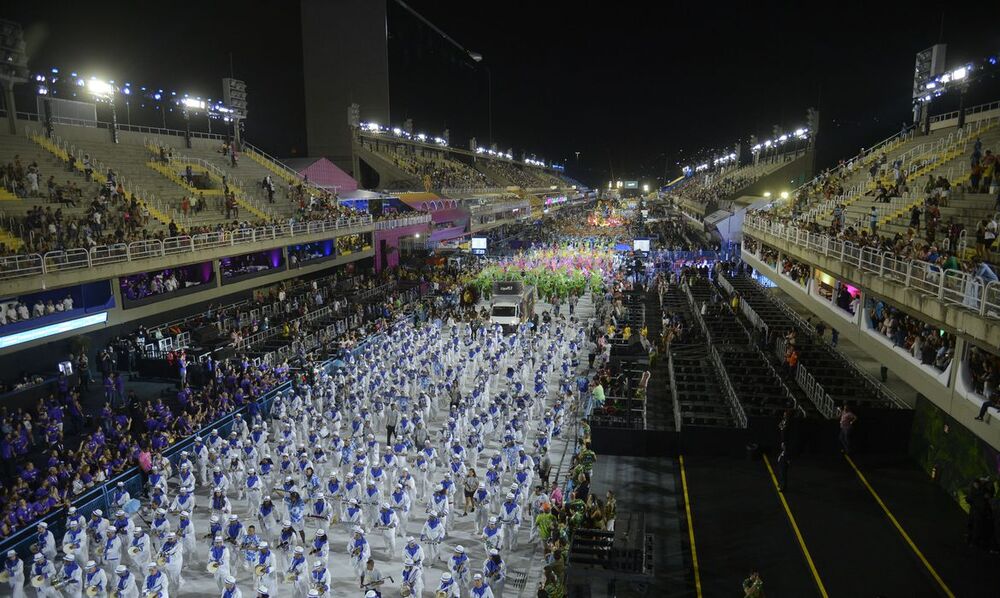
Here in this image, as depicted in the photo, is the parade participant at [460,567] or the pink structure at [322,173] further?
the pink structure at [322,173]

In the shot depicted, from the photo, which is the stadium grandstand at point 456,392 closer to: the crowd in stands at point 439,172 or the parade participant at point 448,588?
the parade participant at point 448,588

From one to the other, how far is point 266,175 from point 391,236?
29.7ft

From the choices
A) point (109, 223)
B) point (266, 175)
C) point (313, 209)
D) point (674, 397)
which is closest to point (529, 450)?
point (674, 397)

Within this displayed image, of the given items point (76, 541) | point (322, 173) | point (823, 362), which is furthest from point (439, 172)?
point (76, 541)

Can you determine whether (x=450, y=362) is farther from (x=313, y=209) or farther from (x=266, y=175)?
(x=266, y=175)

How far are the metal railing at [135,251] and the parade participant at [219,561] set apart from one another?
10.9 meters

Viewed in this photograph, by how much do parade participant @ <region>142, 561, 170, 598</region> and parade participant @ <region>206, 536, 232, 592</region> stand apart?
0.89 m

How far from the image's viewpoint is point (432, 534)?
40.4 feet

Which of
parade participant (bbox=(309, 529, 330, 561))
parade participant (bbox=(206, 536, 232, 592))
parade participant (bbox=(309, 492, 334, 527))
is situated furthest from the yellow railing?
parade participant (bbox=(309, 529, 330, 561))

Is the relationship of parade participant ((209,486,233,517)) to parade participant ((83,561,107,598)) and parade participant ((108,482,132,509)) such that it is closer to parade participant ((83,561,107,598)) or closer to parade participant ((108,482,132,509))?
parade participant ((108,482,132,509))

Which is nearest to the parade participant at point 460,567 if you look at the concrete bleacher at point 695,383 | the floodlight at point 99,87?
the concrete bleacher at point 695,383

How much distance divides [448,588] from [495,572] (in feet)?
3.10

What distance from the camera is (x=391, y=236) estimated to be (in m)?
43.2

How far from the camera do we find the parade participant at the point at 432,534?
12.3 metres
